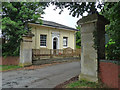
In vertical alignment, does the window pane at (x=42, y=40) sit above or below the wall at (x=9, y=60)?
above

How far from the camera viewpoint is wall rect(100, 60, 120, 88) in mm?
3566

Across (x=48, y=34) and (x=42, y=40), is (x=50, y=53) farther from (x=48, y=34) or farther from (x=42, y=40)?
(x=48, y=34)

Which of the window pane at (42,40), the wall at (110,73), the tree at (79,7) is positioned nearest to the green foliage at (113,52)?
the wall at (110,73)

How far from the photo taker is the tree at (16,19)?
31.4ft

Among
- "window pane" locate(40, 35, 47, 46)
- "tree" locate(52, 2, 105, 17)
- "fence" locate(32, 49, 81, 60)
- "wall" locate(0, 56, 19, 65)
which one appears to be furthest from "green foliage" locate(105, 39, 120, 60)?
"window pane" locate(40, 35, 47, 46)

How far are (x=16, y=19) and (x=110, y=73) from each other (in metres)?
9.38

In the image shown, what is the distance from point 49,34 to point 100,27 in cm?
1146

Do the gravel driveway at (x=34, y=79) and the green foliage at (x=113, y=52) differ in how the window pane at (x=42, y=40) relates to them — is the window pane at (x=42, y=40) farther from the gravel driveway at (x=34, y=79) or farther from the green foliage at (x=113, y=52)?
the green foliage at (x=113, y=52)

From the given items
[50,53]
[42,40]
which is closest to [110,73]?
[50,53]

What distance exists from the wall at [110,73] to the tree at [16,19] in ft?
23.7

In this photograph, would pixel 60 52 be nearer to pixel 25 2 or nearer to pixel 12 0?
pixel 25 2

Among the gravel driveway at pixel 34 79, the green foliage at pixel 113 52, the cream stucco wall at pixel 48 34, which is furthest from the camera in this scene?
the cream stucco wall at pixel 48 34

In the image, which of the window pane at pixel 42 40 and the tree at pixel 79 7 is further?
the window pane at pixel 42 40

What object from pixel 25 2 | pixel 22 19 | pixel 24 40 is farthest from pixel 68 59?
pixel 25 2
